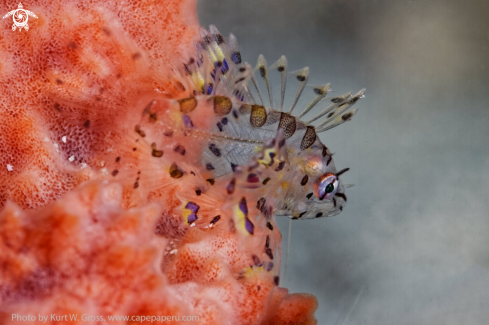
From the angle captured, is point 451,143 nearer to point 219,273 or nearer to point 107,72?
point 219,273

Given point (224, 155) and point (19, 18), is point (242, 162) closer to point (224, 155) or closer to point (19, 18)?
point (224, 155)

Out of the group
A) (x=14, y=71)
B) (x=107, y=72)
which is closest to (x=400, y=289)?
(x=107, y=72)

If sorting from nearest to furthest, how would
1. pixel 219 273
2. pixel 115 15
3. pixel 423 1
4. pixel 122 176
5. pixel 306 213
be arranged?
pixel 219 273
pixel 122 176
pixel 115 15
pixel 306 213
pixel 423 1

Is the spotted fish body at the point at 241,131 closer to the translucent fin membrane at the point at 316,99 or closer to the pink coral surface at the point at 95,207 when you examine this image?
the translucent fin membrane at the point at 316,99

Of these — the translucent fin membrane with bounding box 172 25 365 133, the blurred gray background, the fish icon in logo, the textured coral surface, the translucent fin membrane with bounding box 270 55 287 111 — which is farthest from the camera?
the blurred gray background

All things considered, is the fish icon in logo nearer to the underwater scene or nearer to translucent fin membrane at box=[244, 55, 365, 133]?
the underwater scene

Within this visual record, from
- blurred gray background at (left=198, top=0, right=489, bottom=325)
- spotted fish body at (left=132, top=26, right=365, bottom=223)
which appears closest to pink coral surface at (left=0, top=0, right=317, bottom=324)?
spotted fish body at (left=132, top=26, right=365, bottom=223)
